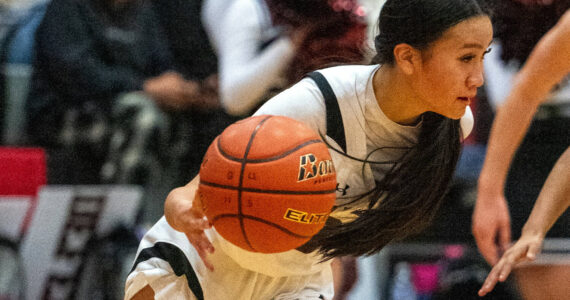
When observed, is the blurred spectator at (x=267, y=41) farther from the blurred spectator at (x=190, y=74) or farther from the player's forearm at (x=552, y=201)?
the player's forearm at (x=552, y=201)

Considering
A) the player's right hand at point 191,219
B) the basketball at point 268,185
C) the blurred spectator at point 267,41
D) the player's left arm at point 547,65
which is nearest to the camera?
the basketball at point 268,185

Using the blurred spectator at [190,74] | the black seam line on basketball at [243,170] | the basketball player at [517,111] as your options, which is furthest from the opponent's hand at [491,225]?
the blurred spectator at [190,74]

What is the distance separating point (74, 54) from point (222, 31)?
3.16ft

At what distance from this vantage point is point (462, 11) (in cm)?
230

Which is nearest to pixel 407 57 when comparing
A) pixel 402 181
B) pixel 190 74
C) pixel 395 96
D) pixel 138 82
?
pixel 395 96

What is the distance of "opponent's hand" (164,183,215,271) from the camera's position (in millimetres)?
2258

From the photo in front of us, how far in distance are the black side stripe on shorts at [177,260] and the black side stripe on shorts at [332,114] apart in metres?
0.62

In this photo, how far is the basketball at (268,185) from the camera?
2.14 meters

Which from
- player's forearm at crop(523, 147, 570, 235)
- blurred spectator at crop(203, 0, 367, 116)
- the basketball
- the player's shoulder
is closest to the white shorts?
the basketball

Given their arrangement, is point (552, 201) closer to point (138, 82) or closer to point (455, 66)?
point (455, 66)

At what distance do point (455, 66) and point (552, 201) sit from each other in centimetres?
72

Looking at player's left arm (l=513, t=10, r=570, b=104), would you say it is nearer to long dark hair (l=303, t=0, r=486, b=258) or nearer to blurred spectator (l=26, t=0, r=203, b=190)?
long dark hair (l=303, t=0, r=486, b=258)

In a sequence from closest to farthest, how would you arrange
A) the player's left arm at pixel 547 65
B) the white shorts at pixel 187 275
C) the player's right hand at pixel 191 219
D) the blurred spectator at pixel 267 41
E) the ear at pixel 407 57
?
the player's right hand at pixel 191 219 < the ear at pixel 407 57 < the white shorts at pixel 187 275 < the player's left arm at pixel 547 65 < the blurred spectator at pixel 267 41

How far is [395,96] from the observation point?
2.44 meters
